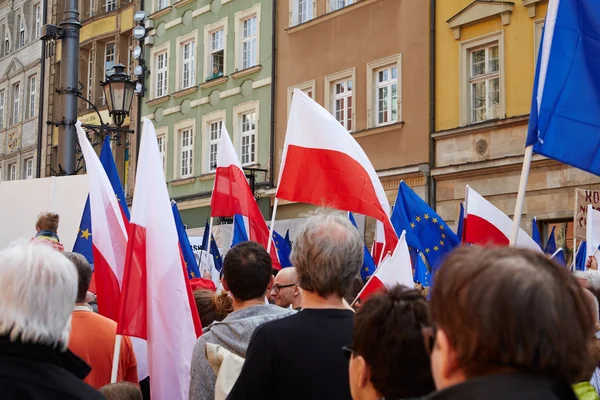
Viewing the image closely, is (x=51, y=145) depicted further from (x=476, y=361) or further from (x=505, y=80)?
(x=476, y=361)

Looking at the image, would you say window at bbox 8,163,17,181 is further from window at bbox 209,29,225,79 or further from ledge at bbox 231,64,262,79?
ledge at bbox 231,64,262,79

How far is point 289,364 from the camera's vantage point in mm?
3295

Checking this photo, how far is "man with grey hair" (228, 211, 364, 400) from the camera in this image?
3.29 meters

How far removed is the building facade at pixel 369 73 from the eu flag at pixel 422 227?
8978mm

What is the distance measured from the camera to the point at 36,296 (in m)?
2.74

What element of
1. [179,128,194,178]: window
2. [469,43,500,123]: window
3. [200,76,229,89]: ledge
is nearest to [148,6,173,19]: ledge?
[200,76,229,89]: ledge

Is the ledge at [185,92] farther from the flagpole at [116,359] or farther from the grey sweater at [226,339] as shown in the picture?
the grey sweater at [226,339]

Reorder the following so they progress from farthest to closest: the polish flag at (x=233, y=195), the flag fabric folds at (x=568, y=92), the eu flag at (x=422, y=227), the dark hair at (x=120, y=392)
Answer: the eu flag at (x=422, y=227) < the polish flag at (x=233, y=195) < the flag fabric folds at (x=568, y=92) < the dark hair at (x=120, y=392)

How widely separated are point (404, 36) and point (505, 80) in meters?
2.87

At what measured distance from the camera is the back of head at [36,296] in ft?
8.82

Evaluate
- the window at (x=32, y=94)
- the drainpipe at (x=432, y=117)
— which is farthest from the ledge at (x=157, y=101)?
the drainpipe at (x=432, y=117)

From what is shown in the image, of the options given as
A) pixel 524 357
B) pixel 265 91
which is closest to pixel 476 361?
pixel 524 357

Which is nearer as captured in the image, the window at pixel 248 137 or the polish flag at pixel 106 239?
the polish flag at pixel 106 239

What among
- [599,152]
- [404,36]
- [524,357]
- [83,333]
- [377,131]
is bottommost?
[83,333]
